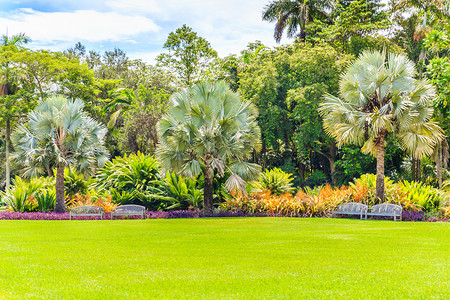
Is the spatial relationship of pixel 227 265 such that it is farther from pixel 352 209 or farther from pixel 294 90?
pixel 294 90

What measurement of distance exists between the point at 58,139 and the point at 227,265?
15410 mm

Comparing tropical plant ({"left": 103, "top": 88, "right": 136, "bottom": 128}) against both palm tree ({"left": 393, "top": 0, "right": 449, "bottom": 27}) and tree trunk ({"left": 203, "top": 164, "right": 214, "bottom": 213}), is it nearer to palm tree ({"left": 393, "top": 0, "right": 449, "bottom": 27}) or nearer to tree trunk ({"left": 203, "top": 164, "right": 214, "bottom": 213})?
tree trunk ({"left": 203, "top": 164, "right": 214, "bottom": 213})

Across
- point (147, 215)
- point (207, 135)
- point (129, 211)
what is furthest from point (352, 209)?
point (129, 211)

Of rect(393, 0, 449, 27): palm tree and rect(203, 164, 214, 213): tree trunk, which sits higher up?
rect(393, 0, 449, 27): palm tree

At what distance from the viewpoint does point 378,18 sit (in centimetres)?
2927

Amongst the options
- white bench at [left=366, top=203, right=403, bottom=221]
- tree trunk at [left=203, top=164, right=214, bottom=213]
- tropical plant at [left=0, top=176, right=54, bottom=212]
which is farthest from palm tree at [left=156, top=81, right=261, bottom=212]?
tropical plant at [left=0, top=176, right=54, bottom=212]

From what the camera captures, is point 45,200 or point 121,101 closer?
point 45,200

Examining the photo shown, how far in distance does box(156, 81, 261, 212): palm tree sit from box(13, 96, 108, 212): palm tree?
12.6 ft

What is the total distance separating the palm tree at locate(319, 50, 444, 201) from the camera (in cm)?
1797

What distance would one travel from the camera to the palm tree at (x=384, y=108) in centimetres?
1797

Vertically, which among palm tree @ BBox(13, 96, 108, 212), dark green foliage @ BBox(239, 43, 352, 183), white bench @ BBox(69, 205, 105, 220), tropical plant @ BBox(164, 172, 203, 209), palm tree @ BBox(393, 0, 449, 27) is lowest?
white bench @ BBox(69, 205, 105, 220)

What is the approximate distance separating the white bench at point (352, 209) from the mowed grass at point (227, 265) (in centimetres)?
551

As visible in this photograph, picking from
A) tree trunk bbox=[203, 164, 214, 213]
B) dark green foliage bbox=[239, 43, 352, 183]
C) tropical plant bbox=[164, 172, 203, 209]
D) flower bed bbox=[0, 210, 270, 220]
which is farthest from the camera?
dark green foliage bbox=[239, 43, 352, 183]

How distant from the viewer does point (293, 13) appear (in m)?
34.6
